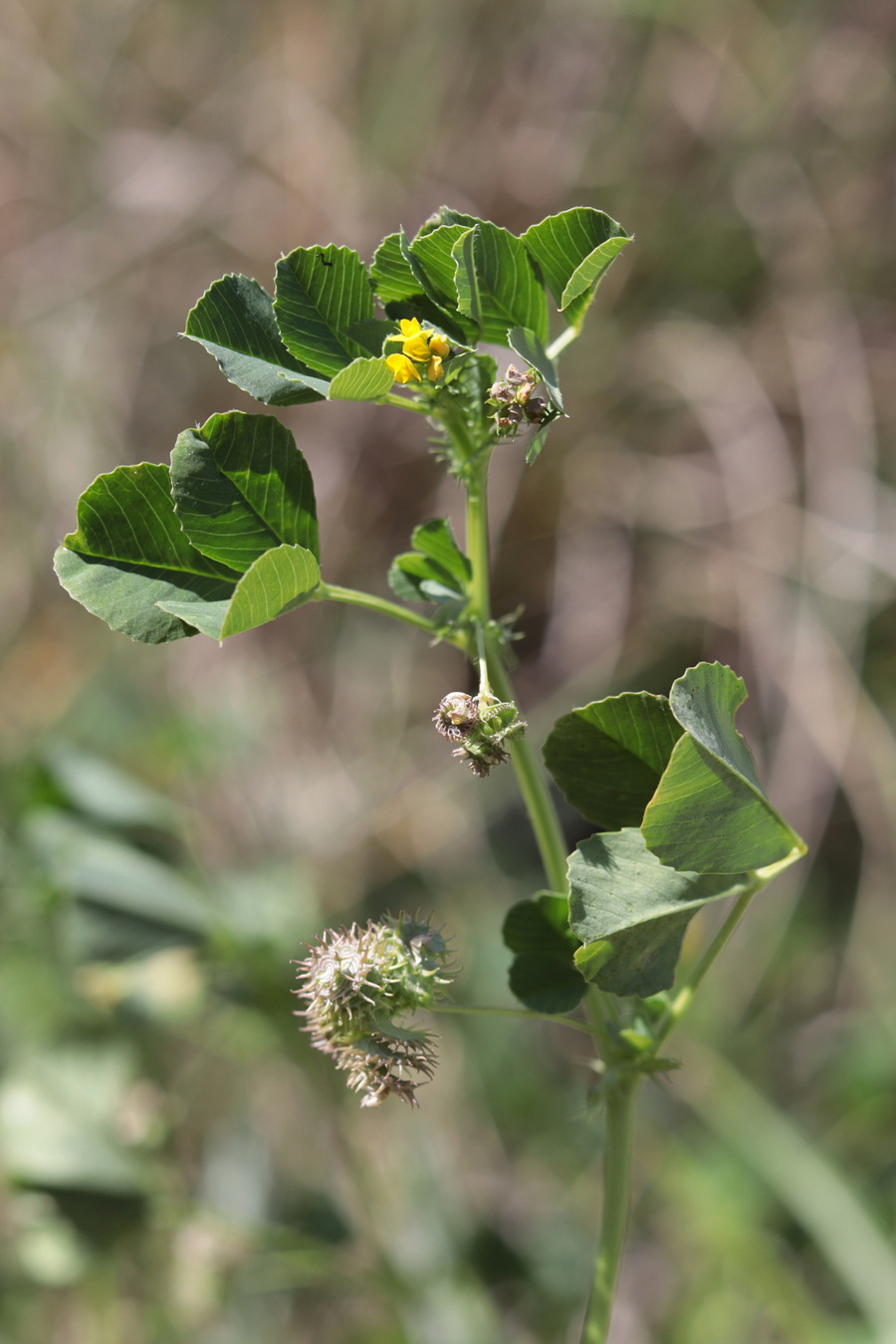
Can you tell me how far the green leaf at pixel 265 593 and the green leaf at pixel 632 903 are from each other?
30 centimetres

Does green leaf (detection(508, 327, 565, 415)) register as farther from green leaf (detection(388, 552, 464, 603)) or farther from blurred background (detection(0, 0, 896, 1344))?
blurred background (detection(0, 0, 896, 1344))

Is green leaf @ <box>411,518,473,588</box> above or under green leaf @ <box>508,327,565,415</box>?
under

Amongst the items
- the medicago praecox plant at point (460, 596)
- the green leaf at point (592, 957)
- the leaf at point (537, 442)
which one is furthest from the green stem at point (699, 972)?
the leaf at point (537, 442)

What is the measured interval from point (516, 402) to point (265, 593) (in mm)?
238

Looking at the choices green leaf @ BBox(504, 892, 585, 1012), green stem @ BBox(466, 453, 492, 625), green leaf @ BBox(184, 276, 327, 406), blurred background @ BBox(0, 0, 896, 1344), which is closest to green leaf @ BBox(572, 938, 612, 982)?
green leaf @ BBox(504, 892, 585, 1012)

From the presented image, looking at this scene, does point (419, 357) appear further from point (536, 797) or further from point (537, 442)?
point (536, 797)

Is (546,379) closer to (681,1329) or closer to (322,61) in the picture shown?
(681,1329)

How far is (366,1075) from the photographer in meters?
0.78

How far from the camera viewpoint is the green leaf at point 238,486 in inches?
31.9

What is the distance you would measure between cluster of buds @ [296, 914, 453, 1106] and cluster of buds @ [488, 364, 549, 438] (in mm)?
410

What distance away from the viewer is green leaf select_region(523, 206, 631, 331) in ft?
2.50

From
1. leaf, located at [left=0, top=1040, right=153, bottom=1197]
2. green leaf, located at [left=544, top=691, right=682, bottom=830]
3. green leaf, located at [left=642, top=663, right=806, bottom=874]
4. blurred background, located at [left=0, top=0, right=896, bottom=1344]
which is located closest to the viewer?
green leaf, located at [left=642, top=663, right=806, bottom=874]

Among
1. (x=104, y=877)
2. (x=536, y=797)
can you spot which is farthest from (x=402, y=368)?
(x=104, y=877)

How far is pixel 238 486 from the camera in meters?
0.83
